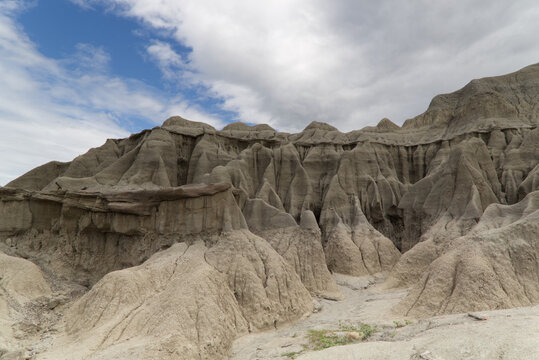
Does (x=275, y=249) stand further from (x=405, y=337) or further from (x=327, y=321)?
(x=405, y=337)

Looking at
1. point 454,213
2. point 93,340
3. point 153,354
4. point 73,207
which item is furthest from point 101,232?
point 454,213

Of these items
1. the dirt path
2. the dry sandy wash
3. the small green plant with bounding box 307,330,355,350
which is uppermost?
the dry sandy wash

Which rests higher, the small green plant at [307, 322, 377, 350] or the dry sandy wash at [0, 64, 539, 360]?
the dry sandy wash at [0, 64, 539, 360]

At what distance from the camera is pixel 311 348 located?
12367 mm

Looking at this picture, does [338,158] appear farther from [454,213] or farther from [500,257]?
[500,257]

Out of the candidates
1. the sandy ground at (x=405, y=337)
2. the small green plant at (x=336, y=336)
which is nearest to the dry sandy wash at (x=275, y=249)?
the sandy ground at (x=405, y=337)

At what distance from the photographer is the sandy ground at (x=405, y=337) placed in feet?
22.8

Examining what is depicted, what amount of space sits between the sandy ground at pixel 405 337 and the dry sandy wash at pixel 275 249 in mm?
68

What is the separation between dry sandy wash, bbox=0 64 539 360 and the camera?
12531 millimetres

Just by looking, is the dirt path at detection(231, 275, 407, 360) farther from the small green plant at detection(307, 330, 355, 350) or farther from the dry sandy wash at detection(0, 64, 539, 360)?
the small green plant at detection(307, 330, 355, 350)

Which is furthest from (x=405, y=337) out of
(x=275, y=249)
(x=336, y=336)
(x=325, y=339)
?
(x=275, y=249)

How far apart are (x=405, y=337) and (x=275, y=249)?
589 inches

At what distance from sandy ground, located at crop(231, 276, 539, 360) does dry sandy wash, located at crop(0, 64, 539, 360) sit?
68 millimetres

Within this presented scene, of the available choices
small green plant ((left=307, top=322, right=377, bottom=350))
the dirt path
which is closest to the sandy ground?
the dirt path
